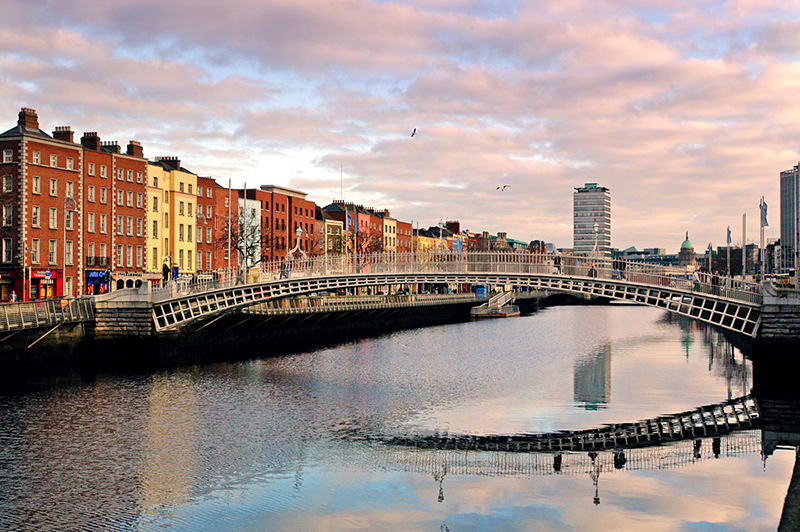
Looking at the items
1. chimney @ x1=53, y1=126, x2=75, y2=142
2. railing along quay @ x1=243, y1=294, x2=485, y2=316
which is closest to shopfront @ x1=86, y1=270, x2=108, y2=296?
chimney @ x1=53, y1=126, x2=75, y2=142

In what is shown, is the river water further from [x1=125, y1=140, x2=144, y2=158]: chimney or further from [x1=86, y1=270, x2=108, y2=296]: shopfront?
[x1=125, y1=140, x2=144, y2=158]: chimney

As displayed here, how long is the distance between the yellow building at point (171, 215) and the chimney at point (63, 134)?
889 cm

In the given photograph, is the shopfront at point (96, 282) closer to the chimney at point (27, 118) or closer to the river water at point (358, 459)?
the chimney at point (27, 118)

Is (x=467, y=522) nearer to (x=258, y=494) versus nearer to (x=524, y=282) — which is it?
(x=258, y=494)

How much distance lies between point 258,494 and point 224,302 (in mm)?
26961

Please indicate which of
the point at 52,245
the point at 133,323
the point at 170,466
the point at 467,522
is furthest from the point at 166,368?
the point at 467,522

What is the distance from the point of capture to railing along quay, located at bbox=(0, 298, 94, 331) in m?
Result: 35.2

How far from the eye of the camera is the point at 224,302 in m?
45.9

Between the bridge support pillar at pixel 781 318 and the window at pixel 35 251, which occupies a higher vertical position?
the window at pixel 35 251

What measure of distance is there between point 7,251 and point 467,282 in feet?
98.2

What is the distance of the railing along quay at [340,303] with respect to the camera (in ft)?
187

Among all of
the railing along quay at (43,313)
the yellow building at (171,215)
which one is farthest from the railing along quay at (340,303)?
the railing along quay at (43,313)

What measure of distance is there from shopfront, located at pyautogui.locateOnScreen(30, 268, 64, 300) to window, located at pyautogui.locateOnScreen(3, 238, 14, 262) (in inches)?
60.9

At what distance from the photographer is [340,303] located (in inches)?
2731
